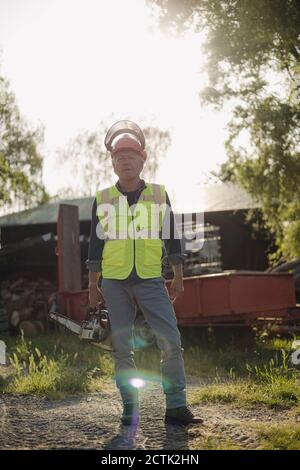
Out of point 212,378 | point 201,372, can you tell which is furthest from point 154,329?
point 201,372

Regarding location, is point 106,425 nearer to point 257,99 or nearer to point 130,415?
point 130,415

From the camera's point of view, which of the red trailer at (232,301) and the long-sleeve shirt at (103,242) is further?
the red trailer at (232,301)

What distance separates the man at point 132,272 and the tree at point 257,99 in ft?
37.9

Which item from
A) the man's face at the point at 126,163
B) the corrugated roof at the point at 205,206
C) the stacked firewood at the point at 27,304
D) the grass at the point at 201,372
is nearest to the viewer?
the man's face at the point at 126,163

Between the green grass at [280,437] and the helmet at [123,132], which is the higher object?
the helmet at [123,132]

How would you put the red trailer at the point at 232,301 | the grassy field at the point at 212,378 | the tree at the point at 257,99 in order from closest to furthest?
the grassy field at the point at 212,378
the red trailer at the point at 232,301
the tree at the point at 257,99

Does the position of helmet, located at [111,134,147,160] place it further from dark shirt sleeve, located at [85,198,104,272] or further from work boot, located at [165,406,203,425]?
work boot, located at [165,406,203,425]


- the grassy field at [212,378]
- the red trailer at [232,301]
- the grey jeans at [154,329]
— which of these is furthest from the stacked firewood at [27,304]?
the grey jeans at [154,329]

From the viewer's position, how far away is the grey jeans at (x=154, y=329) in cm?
394

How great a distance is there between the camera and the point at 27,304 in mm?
14273

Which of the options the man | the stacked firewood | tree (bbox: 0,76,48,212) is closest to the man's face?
the man

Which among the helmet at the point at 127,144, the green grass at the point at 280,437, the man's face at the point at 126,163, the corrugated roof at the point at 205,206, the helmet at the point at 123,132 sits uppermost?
the corrugated roof at the point at 205,206

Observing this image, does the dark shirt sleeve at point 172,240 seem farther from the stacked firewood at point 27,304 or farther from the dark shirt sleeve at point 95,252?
the stacked firewood at point 27,304
